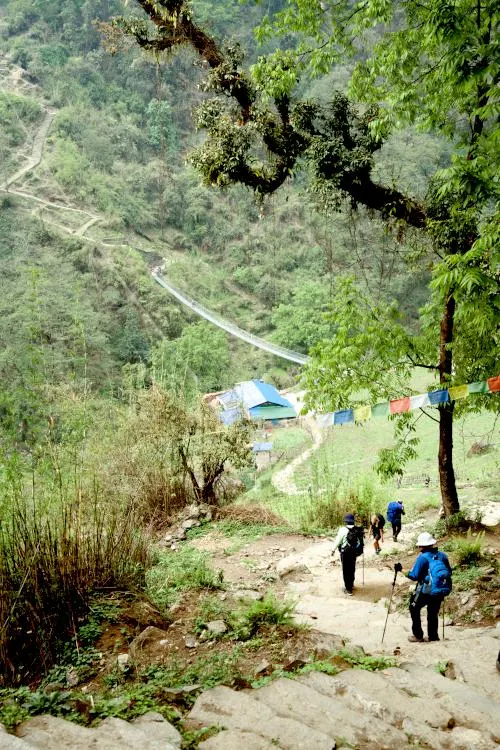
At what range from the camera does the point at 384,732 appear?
2.32 metres

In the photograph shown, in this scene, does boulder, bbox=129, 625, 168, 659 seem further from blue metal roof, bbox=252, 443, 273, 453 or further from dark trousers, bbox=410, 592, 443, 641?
blue metal roof, bbox=252, 443, 273, 453

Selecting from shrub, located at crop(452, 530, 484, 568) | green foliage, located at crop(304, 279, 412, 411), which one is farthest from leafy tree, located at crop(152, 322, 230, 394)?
shrub, located at crop(452, 530, 484, 568)

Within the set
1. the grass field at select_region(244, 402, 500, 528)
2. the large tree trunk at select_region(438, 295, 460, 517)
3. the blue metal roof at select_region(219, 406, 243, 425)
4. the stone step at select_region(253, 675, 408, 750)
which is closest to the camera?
the stone step at select_region(253, 675, 408, 750)

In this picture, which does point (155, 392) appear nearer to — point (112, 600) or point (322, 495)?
point (322, 495)

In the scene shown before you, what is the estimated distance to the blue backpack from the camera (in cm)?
397

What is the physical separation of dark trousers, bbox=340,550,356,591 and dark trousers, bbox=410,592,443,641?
1667 millimetres

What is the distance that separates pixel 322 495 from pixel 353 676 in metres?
6.41

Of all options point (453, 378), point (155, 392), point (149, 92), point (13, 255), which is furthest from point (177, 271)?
point (453, 378)

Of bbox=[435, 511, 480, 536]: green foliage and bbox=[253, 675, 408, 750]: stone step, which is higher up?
bbox=[435, 511, 480, 536]: green foliage

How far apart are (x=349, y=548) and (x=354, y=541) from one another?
0.10 meters

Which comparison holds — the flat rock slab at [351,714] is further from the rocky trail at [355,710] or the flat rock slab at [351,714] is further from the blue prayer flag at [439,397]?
the blue prayer flag at [439,397]

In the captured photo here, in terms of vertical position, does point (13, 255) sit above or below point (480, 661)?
above

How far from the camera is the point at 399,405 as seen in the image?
5902 mm

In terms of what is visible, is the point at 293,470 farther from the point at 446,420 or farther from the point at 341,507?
the point at 446,420
